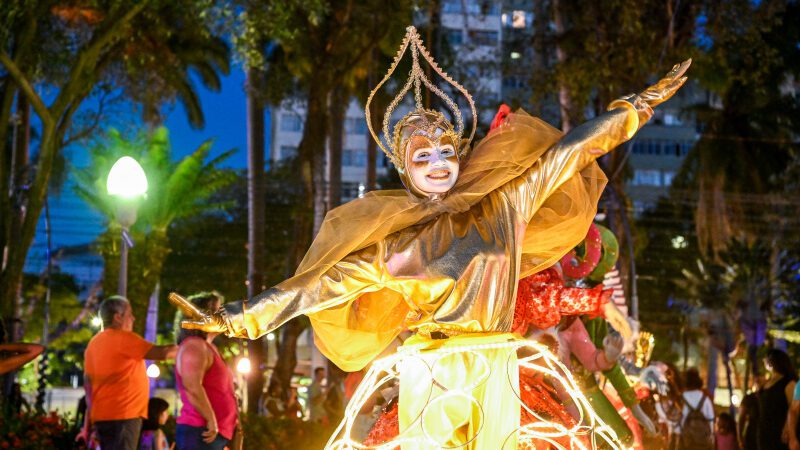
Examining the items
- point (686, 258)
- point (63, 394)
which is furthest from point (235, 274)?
point (686, 258)

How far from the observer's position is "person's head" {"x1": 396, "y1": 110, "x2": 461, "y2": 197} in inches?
193

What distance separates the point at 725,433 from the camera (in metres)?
12.8

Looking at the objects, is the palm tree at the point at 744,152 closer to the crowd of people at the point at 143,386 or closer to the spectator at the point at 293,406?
the spectator at the point at 293,406

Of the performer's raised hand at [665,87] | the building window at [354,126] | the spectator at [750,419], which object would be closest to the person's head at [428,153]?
the performer's raised hand at [665,87]

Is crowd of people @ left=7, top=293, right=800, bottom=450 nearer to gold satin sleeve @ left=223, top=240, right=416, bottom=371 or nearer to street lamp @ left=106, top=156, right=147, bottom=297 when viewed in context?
street lamp @ left=106, top=156, right=147, bottom=297

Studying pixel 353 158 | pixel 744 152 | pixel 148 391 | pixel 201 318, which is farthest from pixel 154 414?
pixel 353 158

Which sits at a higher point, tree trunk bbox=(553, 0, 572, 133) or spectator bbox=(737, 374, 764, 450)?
tree trunk bbox=(553, 0, 572, 133)

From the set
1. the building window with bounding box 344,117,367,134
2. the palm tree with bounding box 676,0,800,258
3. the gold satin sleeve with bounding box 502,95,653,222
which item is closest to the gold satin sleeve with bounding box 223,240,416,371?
the gold satin sleeve with bounding box 502,95,653,222

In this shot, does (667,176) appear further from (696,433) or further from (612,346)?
(612,346)

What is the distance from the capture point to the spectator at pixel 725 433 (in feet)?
42.0

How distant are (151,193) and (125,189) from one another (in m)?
20.0

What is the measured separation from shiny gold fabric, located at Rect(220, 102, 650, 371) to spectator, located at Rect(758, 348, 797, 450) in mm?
5444

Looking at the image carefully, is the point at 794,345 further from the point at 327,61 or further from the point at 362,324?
the point at 362,324

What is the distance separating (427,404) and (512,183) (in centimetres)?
100
